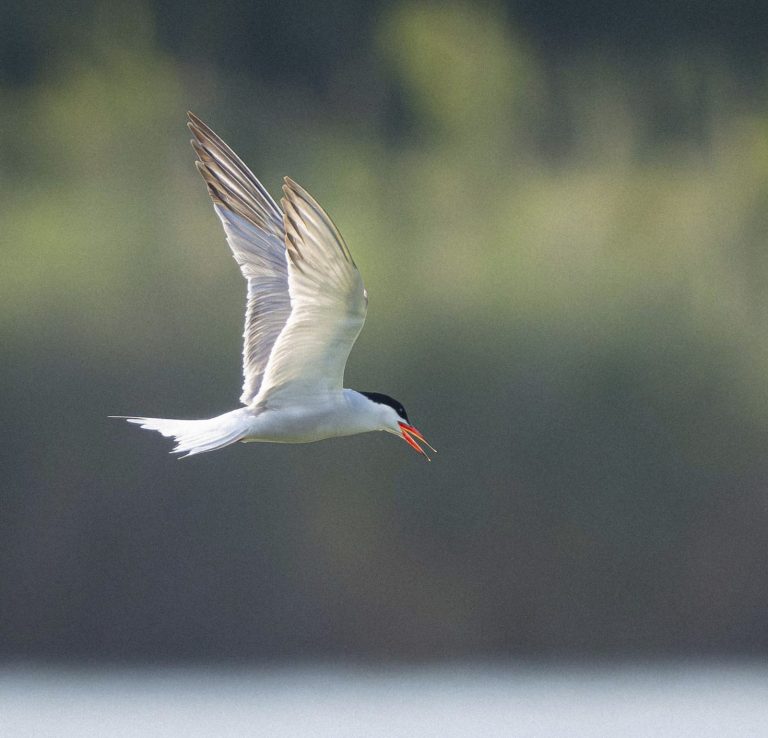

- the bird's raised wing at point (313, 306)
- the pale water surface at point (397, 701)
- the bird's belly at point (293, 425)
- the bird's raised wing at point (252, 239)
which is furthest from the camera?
the pale water surface at point (397, 701)

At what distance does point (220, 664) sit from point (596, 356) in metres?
2.21

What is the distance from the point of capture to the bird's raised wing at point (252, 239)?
239 cm

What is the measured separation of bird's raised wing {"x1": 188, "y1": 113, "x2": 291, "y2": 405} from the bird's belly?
187 mm

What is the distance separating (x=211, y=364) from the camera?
638 centimetres

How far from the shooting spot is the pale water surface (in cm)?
523

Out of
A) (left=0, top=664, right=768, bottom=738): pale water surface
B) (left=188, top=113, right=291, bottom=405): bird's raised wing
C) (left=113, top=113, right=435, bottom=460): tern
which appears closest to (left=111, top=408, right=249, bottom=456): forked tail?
(left=113, top=113, right=435, bottom=460): tern

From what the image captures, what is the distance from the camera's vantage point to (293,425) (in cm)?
215

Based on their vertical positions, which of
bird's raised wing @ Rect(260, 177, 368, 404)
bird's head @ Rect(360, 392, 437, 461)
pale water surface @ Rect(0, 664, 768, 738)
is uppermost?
bird's raised wing @ Rect(260, 177, 368, 404)

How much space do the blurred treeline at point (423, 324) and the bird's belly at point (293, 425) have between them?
3.96m

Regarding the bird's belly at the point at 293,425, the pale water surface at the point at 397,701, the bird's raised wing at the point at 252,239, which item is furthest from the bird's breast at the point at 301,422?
the pale water surface at the point at 397,701

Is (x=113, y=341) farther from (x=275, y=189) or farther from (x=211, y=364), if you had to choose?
(x=275, y=189)

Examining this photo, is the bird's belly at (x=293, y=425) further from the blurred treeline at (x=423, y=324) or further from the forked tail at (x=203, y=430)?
the blurred treeline at (x=423, y=324)

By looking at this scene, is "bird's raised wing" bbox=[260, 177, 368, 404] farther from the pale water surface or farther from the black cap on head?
the pale water surface

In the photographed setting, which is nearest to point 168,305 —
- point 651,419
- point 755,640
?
point 651,419
